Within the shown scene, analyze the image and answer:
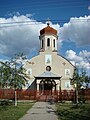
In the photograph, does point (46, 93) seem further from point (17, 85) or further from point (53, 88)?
point (17, 85)

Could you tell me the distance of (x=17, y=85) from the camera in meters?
32.9

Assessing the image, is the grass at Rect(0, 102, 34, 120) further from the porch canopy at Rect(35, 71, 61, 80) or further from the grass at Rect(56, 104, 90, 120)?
the porch canopy at Rect(35, 71, 61, 80)

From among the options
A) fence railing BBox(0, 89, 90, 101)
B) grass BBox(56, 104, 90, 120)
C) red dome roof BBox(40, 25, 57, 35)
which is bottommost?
grass BBox(56, 104, 90, 120)

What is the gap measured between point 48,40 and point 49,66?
5.59 meters

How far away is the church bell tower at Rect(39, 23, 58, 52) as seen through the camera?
192 ft

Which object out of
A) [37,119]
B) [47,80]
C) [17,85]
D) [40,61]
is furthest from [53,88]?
[37,119]

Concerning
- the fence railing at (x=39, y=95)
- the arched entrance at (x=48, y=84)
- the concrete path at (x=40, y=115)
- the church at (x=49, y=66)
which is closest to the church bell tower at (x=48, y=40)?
the church at (x=49, y=66)

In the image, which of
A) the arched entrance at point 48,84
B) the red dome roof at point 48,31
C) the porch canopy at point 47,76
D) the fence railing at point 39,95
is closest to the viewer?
the fence railing at point 39,95

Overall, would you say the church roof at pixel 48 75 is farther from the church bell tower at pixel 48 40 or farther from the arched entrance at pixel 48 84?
the church bell tower at pixel 48 40

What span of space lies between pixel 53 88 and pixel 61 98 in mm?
9050

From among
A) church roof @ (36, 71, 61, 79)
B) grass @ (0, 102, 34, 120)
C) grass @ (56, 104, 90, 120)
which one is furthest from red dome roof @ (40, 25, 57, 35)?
grass @ (56, 104, 90, 120)

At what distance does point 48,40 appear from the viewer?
2328 inches

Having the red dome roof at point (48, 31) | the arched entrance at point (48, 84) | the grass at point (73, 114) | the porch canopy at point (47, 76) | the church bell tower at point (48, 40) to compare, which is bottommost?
the grass at point (73, 114)

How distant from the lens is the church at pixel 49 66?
5534 centimetres
